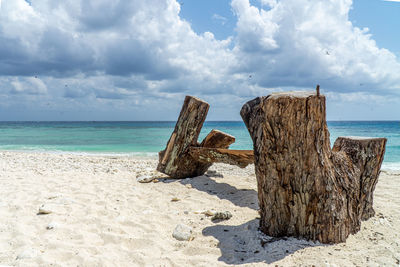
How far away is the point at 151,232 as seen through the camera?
10.4 feet

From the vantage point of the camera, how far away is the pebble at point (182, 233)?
299 cm

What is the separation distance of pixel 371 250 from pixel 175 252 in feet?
6.40

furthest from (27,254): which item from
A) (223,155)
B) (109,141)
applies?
(109,141)

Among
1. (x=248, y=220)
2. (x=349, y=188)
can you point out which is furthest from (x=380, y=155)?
(x=248, y=220)

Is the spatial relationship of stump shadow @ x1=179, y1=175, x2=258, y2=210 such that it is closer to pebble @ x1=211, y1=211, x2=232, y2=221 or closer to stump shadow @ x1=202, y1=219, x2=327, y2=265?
pebble @ x1=211, y1=211, x2=232, y2=221

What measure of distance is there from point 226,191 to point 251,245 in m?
2.34

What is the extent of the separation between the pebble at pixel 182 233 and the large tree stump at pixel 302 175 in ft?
2.83

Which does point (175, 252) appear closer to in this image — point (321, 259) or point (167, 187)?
point (321, 259)

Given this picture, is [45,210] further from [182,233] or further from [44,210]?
[182,233]

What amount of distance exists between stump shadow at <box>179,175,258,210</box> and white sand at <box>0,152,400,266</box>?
0.02 meters

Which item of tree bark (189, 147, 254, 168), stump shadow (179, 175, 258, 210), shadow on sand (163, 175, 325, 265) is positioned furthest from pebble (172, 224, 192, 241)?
tree bark (189, 147, 254, 168)

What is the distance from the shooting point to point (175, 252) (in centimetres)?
271

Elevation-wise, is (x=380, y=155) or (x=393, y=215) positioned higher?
(x=380, y=155)

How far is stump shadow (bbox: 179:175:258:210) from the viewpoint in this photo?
4418 mm
